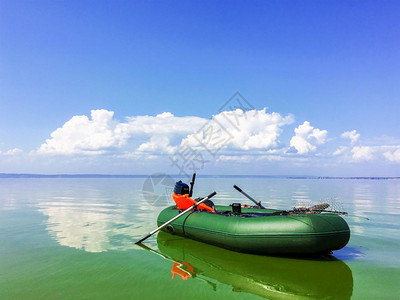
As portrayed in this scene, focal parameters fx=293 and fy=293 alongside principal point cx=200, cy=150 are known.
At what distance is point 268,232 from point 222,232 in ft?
4.76

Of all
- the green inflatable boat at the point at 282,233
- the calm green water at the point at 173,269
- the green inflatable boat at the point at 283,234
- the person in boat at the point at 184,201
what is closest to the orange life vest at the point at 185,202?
the person in boat at the point at 184,201

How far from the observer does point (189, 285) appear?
625 cm

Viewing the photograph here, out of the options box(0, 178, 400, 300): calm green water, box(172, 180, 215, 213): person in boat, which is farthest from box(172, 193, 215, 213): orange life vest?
box(0, 178, 400, 300): calm green water

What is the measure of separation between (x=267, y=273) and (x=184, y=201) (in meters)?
4.77

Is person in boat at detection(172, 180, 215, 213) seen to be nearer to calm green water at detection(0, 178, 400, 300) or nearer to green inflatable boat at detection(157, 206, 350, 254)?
calm green water at detection(0, 178, 400, 300)

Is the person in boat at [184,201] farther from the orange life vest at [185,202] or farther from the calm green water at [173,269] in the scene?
the calm green water at [173,269]

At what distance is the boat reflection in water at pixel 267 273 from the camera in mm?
5996

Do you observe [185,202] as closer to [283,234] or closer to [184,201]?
[184,201]

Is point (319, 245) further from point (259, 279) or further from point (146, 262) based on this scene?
point (146, 262)

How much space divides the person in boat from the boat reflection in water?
1883 mm

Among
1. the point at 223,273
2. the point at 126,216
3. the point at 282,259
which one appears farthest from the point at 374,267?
the point at 126,216

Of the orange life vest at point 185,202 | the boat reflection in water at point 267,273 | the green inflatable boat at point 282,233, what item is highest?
the orange life vest at point 185,202

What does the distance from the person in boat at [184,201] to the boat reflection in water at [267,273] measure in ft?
6.18

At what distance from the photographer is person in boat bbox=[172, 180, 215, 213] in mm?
10734
